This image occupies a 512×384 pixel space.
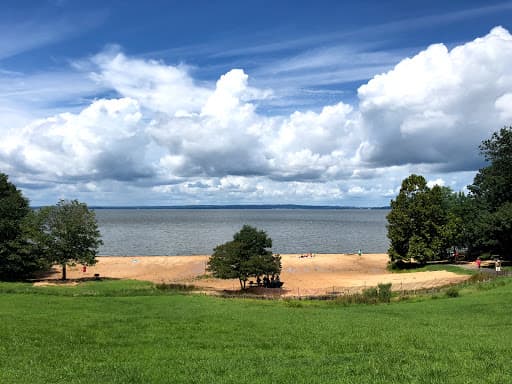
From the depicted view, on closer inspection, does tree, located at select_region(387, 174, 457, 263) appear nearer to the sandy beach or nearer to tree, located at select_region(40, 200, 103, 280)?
the sandy beach

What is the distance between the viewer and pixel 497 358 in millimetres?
14305

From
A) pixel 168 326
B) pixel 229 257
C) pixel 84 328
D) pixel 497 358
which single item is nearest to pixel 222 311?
pixel 168 326

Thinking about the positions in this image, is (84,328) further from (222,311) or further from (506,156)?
(506,156)

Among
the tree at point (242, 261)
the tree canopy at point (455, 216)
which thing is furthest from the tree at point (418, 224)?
the tree at point (242, 261)

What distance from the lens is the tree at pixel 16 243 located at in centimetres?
5106

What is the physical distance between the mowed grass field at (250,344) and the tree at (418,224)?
35825mm

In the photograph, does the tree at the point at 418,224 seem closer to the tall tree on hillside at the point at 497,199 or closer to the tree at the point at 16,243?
the tall tree on hillside at the point at 497,199

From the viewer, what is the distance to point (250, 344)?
17578mm

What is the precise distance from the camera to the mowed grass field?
1299cm

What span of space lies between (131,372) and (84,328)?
820cm

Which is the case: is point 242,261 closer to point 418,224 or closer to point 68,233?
point 68,233

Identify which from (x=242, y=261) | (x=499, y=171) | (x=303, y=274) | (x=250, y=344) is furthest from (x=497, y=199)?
(x=250, y=344)

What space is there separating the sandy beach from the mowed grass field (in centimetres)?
2279

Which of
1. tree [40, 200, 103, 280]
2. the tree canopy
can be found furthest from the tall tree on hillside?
tree [40, 200, 103, 280]
